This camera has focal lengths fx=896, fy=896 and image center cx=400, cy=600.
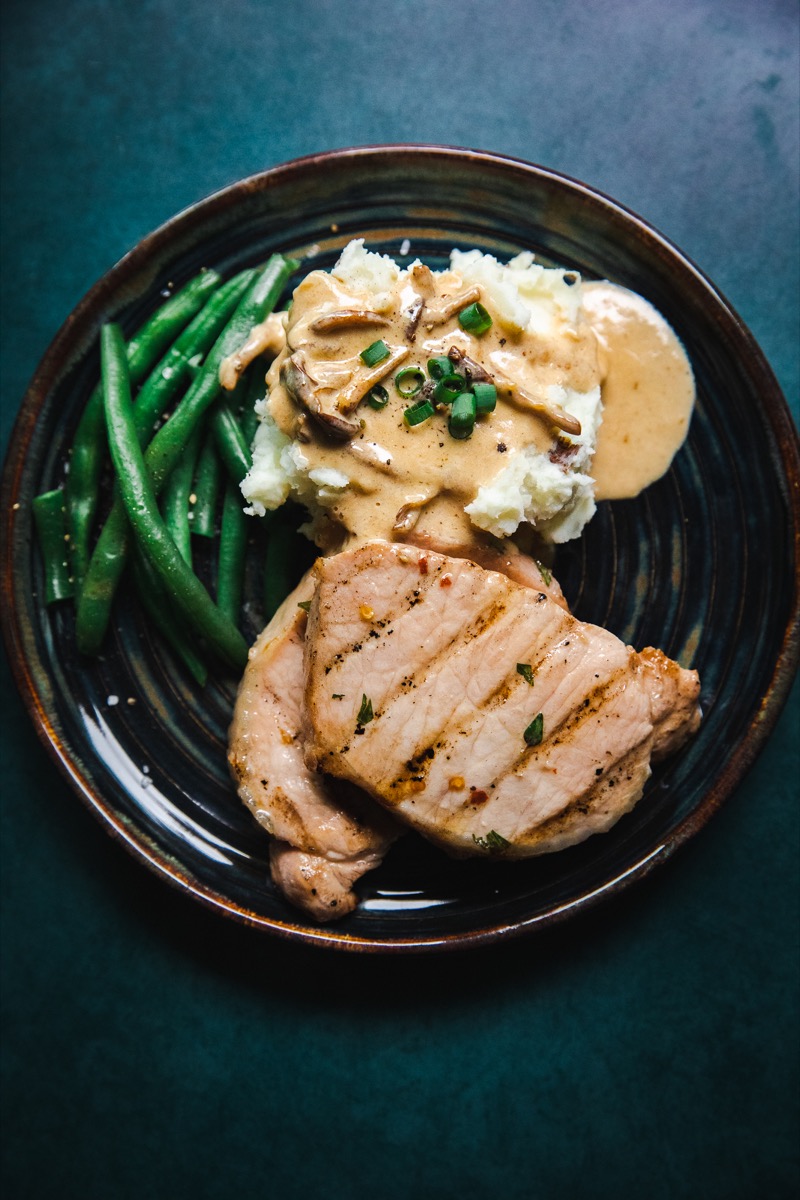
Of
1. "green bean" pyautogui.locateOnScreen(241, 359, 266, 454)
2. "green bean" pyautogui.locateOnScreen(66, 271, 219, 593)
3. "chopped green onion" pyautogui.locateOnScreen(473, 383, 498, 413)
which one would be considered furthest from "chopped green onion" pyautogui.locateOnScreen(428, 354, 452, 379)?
"green bean" pyautogui.locateOnScreen(66, 271, 219, 593)

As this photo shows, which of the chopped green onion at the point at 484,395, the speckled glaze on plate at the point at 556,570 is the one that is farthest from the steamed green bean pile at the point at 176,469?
the chopped green onion at the point at 484,395

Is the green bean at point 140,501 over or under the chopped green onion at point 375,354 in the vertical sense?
under

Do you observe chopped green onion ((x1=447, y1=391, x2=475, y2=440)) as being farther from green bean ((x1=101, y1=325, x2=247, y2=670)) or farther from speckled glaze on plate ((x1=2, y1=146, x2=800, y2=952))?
green bean ((x1=101, y1=325, x2=247, y2=670))

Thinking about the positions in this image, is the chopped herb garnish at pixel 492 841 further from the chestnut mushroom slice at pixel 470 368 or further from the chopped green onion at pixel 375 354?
the chopped green onion at pixel 375 354

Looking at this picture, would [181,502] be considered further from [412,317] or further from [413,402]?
[412,317]

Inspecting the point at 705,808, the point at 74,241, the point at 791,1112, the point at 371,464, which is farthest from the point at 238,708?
the point at 791,1112

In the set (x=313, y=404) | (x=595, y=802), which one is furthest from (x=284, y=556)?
(x=595, y=802)
